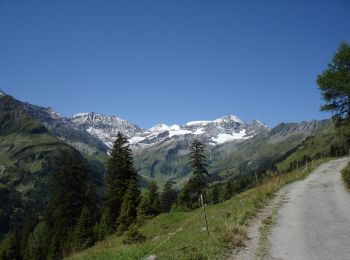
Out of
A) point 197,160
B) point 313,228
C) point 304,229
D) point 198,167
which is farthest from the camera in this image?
point 198,167

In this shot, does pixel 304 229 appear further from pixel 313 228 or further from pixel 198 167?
pixel 198 167

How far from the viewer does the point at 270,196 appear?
28.5m

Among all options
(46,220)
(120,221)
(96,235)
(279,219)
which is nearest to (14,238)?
(46,220)

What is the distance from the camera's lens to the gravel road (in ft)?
42.8

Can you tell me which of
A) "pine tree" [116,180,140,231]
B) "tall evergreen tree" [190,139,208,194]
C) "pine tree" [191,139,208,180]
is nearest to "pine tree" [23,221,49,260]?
"pine tree" [116,180,140,231]

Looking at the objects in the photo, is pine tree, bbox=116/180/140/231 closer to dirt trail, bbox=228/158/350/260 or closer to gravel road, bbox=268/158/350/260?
dirt trail, bbox=228/158/350/260

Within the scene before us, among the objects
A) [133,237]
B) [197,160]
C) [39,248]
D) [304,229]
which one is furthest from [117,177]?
[304,229]

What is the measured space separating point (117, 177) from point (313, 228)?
144ft

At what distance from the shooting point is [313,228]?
16828 mm

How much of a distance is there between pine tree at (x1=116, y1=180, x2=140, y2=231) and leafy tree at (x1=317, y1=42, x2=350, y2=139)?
27.6 m

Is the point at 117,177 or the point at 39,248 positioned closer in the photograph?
the point at 117,177

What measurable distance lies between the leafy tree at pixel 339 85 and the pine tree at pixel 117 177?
29.5 metres

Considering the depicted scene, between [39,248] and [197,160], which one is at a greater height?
[197,160]

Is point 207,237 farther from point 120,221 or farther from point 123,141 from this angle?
point 123,141
